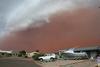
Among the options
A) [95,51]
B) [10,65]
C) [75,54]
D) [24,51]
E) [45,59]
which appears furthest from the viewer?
[24,51]

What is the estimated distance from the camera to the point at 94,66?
55969 millimetres

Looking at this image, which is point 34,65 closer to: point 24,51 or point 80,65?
point 80,65

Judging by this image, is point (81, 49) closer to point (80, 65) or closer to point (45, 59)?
point (45, 59)

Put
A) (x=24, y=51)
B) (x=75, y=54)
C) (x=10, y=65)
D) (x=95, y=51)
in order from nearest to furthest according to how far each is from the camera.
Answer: (x=10, y=65) < (x=75, y=54) < (x=95, y=51) < (x=24, y=51)

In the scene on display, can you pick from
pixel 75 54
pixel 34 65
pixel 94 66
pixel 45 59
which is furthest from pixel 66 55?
pixel 94 66

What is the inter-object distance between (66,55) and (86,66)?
27.0 metres

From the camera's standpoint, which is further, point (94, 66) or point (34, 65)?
point (34, 65)

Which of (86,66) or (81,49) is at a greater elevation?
(81,49)

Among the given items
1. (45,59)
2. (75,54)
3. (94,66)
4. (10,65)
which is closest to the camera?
(94,66)

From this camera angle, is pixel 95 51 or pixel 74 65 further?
pixel 95 51

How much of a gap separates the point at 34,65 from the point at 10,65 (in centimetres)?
599

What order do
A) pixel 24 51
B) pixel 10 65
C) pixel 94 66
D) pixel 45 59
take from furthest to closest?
pixel 24 51, pixel 45 59, pixel 10 65, pixel 94 66

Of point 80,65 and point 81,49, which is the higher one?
point 81,49

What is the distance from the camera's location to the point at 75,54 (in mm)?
85125
